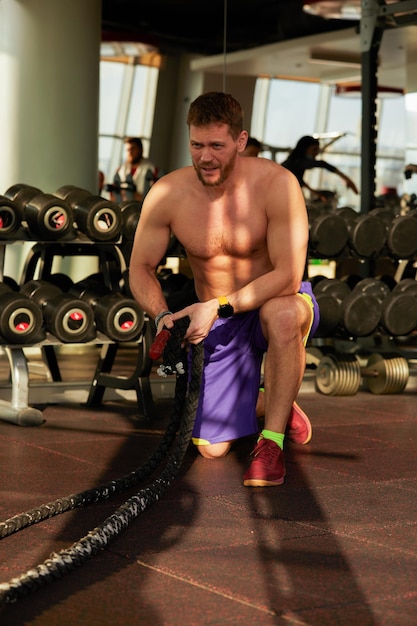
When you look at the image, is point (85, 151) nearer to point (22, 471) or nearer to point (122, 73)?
point (22, 471)

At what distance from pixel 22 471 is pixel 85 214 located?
1168 mm

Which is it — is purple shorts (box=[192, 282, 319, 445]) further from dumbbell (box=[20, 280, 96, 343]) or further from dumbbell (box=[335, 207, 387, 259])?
dumbbell (box=[335, 207, 387, 259])

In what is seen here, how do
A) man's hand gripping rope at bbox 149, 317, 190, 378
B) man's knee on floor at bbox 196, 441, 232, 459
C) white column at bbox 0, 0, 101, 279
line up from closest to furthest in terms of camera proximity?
man's hand gripping rope at bbox 149, 317, 190, 378, man's knee on floor at bbox 196, 441, 232, 459, white column at bbox 0, 0, 101, 279

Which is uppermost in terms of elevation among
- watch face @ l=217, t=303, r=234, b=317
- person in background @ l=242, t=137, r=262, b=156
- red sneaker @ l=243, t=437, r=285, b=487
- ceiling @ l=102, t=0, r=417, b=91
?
ceiling @ l=102, t=0, r=417, b=91

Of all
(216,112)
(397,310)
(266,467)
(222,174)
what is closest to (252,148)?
(397,310)

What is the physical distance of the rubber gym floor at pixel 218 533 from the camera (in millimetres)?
1621

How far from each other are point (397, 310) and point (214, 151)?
67.5 inches

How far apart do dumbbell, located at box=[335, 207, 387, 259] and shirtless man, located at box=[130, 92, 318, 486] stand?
4.21 feet

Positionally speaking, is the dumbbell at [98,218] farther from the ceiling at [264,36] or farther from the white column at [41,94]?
the ceiling at [264,36]

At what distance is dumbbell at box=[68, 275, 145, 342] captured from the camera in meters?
3.56

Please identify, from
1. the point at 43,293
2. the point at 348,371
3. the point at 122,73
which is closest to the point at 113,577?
the point at 43,293

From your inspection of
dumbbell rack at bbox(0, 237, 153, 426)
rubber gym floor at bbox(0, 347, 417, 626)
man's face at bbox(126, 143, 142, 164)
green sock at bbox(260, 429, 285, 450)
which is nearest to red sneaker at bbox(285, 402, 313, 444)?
rubber gym floor at bbox(0, 347, 417, 626)

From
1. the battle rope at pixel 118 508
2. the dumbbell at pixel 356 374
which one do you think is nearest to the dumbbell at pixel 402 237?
the dumbbell at pixel 356 374

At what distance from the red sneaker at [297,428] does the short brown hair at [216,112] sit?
3.03ft
